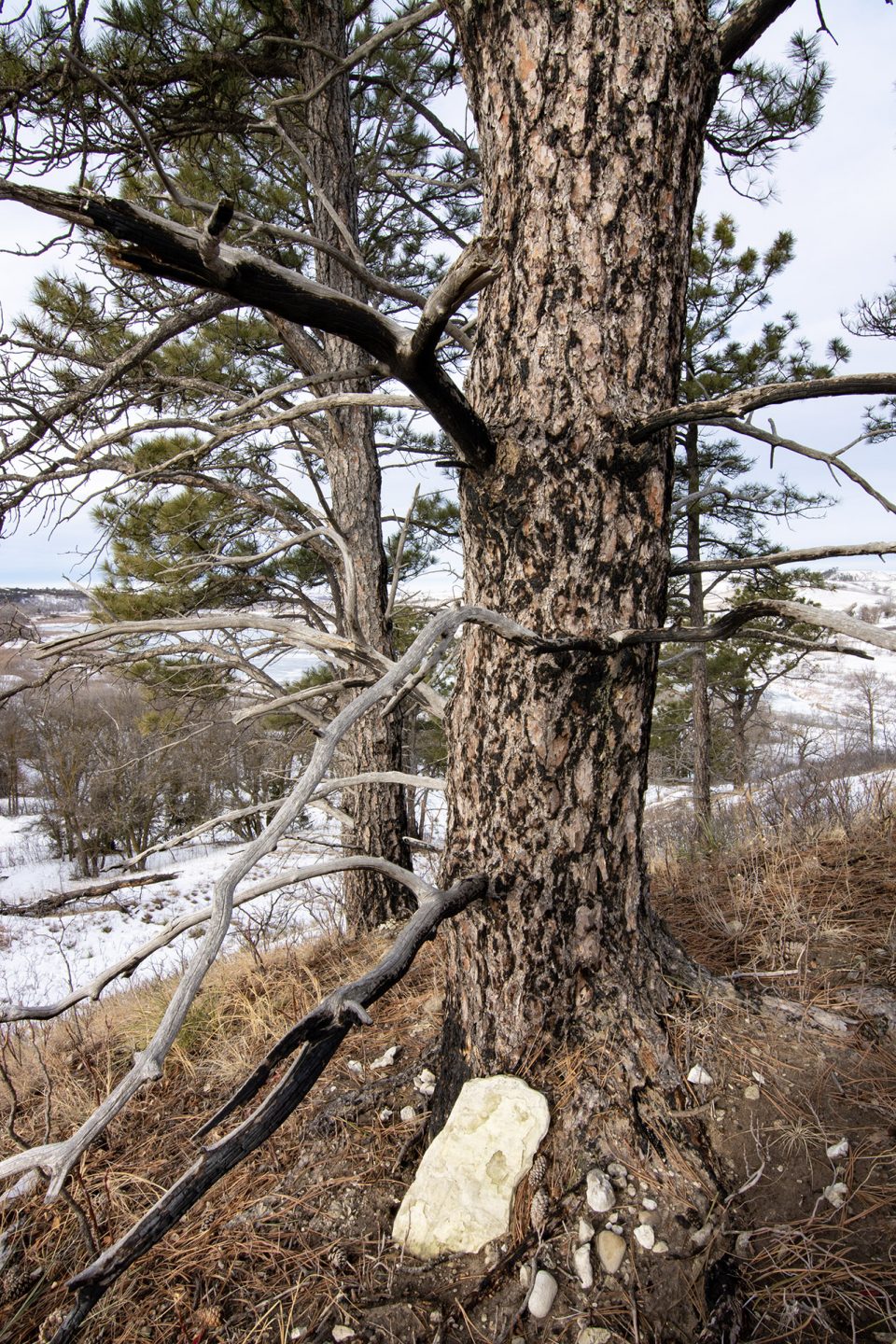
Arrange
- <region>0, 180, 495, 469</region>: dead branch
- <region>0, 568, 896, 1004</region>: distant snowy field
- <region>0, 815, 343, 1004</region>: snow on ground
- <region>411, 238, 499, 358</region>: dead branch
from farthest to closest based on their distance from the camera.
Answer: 1. <region>0, 815, 343, 1004</region>: snow on ground
2. <region>0, 568, 896, 1004</region>: distant snowy field
3. <region>411, 238, 499, 358</region>: dead branch
4. <region>0, 180, 495, 469</region>: dead branch

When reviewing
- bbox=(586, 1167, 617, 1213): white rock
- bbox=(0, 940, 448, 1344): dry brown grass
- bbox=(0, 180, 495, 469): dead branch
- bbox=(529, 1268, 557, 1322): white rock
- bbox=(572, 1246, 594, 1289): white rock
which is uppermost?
bbox=(0, 180, 495, 469): dead branch

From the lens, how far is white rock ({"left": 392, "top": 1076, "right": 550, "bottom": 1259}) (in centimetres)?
143

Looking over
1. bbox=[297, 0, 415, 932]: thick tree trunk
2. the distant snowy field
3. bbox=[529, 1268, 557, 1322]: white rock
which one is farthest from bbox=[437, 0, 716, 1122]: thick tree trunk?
bbox=[297, 0, 415, 932]: thick tree trunk

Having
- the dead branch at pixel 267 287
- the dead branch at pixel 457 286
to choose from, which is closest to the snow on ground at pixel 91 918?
the dead branch at pixel 267 287

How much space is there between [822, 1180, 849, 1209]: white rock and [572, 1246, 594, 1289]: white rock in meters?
0.50

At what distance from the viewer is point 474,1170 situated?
58.6 inches

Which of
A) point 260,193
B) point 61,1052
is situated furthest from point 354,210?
point 61,1052

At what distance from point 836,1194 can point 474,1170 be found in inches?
29.3

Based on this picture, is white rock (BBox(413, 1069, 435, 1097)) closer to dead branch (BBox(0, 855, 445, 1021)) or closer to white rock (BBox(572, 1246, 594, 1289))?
white rock (BBox(572, 1246, 594, 1289))

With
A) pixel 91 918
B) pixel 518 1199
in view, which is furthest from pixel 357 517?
pixel 91 918

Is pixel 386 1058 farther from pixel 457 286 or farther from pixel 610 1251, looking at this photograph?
pixel 457 286

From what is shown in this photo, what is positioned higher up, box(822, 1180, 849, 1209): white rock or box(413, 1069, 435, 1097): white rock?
box(822, 1180, 849, 1209): white rock

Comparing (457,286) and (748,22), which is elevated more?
(748,22)

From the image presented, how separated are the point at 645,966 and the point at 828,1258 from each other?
1.96ft
